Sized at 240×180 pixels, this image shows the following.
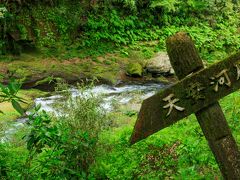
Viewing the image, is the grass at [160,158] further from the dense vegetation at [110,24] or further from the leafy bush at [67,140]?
the dense vegetation at [110,24]

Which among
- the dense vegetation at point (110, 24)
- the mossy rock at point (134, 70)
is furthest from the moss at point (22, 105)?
the mossy rock at point (134, 70)

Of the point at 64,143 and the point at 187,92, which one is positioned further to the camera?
the point at 64,143

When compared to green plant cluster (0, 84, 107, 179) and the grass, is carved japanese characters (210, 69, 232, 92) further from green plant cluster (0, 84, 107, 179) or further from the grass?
green plant cluster (0, 84, 107, 179)

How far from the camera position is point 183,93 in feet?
9.48

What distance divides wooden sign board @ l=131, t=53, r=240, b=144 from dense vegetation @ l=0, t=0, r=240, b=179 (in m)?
0.58

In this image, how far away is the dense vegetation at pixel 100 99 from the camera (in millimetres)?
3332

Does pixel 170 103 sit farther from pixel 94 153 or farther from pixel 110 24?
pixel 110 24

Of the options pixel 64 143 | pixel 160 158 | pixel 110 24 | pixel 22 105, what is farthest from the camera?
pixel 110 24

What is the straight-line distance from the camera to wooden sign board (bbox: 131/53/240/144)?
287cm

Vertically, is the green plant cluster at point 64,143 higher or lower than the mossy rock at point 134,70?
higher

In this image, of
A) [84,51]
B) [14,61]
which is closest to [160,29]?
[84,51]

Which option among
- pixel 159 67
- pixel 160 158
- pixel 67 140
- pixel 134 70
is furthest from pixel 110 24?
pixel 67 140

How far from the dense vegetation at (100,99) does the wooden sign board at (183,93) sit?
1.89 ft

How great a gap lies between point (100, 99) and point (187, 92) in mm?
1799
